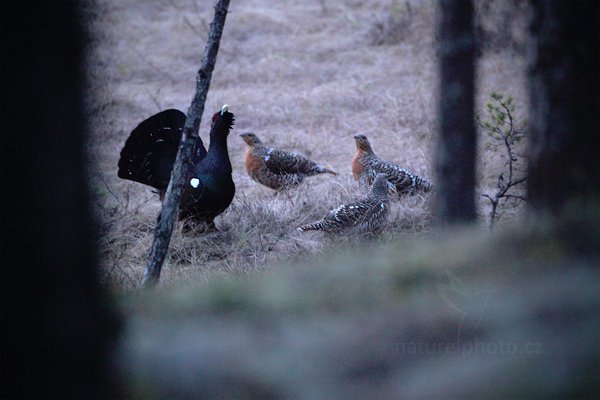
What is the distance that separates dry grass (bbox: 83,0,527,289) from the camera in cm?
693

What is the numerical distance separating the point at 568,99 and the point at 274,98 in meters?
10.1

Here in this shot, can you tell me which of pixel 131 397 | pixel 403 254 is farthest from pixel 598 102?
pixel 131 397

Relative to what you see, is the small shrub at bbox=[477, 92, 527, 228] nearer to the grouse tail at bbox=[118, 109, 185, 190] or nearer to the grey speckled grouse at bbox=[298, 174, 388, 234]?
Result: the grey speckled grouse at bbox=[298, 174, 388, 234]

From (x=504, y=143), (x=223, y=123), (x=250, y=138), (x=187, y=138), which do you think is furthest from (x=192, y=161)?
(x=504, y=143)

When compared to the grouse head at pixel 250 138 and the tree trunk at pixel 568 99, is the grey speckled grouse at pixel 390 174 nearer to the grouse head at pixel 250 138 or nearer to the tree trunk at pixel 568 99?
the grouse head at pixel 250 138

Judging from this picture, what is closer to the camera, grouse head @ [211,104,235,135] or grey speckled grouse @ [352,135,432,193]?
grouse head @ [211,104,235,135]

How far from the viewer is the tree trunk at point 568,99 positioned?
11.1ft

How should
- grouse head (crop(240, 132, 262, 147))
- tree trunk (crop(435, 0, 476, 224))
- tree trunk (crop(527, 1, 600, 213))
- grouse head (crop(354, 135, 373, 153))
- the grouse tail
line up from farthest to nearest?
grouse head (crop(240, 132, 262, 147)) < grouse head (crop(354, 135, 373, 153)) < the grouse tail < tree trunk (crop(435, 0, 476, 224)) < tree trunk (crop(527, 1, 600, 213))

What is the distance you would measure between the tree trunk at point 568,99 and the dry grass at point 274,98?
2583mm

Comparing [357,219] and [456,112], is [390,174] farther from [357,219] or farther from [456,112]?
[456,112]

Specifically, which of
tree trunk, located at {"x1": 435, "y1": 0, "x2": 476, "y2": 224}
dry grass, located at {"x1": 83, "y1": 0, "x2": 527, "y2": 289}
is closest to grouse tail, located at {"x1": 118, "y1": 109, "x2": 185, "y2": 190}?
dry grass, located at {"x1": 83, "y1": 0, "x2": 527, "y2": 289}

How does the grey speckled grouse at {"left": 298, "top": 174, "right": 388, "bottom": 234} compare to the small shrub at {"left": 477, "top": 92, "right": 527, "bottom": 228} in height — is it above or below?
below

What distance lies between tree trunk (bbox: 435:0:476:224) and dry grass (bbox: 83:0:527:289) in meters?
1.28

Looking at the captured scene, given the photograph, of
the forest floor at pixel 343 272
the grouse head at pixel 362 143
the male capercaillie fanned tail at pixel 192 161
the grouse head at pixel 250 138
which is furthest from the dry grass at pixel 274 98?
the grouse head at pixel 250 138
